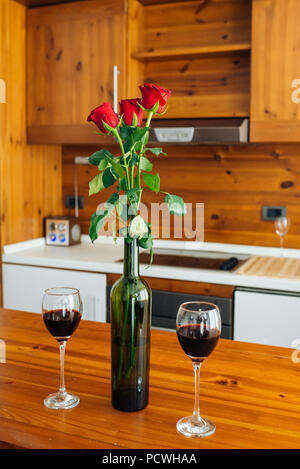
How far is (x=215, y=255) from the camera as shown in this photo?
2836mm

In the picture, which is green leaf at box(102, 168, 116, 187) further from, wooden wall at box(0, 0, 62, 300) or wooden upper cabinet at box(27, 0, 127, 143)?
wooden wall at box(0, 0, 62, 300)

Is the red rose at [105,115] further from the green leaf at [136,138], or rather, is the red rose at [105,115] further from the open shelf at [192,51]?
the open shelf at [192,51]

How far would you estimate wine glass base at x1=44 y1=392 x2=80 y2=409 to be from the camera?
946mm

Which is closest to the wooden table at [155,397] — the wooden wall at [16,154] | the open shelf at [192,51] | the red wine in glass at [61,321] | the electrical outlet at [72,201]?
the red wine in glass at [61,321]

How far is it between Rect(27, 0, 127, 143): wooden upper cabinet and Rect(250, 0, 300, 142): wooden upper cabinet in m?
0.70

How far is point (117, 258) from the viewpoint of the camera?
2.70m

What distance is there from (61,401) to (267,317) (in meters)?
1.45

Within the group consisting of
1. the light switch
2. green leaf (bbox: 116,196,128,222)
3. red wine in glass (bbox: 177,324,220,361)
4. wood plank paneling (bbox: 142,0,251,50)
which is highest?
wood plank paneling (bbox: 142,0,251,50)

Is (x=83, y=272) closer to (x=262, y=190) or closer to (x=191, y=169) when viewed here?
(x=191, y=169)

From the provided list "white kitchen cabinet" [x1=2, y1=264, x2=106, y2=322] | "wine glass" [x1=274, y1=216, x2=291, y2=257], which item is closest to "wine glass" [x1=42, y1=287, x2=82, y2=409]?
"white kitchen cabinet" [x1=2, y1=264, x2=106, y2=322]

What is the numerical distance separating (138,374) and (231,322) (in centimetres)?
144

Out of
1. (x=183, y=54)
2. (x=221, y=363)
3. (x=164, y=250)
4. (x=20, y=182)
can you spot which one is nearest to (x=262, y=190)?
(x=164, y=250)

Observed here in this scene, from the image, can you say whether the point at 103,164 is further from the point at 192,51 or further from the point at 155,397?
the point at 192,51

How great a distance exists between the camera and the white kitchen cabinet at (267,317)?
7.15 feet
